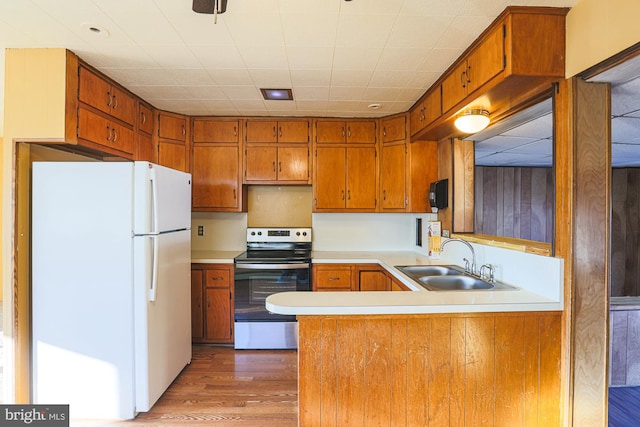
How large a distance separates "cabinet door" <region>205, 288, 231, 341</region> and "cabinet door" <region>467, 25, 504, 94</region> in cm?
275

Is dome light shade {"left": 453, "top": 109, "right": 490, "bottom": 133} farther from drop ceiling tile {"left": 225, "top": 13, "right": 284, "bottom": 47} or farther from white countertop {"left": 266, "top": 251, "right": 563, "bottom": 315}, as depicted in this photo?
drop ceiling tile {"left": 225, "top": 13, "right": 284, "bottom": 47}

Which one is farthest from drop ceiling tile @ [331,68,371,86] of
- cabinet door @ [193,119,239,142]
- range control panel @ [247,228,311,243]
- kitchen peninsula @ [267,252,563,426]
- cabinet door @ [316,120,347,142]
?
range control panel @ [247,228,311,243]

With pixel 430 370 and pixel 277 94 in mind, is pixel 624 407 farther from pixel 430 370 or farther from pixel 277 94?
pixel 277 94

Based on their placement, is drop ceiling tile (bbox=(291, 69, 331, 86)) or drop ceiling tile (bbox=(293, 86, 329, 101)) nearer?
drop ceiling tile (bbox=(291, 69, 331, 86))

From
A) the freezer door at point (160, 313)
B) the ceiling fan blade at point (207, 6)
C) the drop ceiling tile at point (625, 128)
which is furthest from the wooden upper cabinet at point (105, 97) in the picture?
the drop ceiling tile at point (625, 128)

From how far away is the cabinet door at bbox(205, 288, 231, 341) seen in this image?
3.31m

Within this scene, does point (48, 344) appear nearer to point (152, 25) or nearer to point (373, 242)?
point (152, 25)

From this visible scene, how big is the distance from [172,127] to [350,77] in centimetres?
195

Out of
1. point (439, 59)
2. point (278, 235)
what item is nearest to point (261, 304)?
point (278, 235)

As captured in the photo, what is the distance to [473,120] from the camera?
87.7 inches

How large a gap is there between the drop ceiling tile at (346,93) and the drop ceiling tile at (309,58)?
16.2 inches

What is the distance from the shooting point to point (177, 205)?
261 cm

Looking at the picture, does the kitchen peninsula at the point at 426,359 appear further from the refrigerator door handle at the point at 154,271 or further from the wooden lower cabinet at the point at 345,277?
the wooden lower cabinet at the point at 345,277

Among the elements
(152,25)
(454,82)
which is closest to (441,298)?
(454,82)
